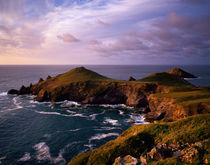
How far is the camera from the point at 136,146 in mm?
17953

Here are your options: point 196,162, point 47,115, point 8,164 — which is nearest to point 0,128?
point 47,115

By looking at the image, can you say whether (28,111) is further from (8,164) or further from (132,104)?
(132,104)

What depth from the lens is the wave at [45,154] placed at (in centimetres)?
2678

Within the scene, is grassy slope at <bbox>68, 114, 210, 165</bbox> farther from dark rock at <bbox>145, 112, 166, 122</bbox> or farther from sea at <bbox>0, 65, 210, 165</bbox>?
dark rock at <bbox>145, 112, 166, 122</bbox>

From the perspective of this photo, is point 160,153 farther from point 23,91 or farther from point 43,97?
point 23,91

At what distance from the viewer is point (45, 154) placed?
1123 inches

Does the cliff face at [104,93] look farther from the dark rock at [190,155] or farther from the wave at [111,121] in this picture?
the dark rock at [190,155]

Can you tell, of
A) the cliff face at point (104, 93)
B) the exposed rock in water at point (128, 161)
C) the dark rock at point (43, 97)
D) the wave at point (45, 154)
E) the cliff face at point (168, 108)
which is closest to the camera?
the exposed rock in water at point (128, 161)

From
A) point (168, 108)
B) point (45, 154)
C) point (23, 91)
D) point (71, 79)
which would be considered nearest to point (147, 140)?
point (45, 154)

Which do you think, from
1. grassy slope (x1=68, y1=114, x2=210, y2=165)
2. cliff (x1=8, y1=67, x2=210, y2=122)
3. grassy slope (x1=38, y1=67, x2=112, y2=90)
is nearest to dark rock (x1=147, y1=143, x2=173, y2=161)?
grassy slope (x1=68, y1=114, x2=210, y2=165)

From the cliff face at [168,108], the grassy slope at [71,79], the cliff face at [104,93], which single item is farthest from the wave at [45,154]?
the grassy slope at [71,79]

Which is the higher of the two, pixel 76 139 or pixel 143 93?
pixel 143 93

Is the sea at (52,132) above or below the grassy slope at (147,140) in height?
below

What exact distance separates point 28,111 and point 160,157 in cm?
5710
